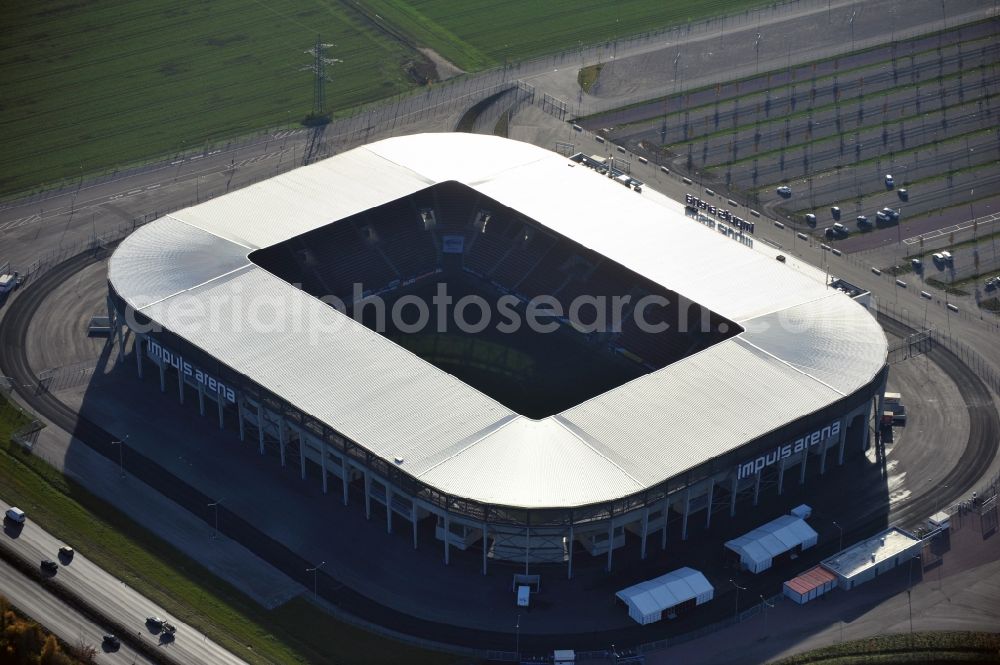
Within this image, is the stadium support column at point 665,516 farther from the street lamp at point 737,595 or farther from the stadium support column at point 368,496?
the stadium support column at point 368,496

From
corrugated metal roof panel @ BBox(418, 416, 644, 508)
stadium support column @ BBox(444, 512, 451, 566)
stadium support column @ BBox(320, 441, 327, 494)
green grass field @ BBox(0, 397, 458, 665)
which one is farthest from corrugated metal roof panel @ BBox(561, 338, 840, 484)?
green grass field @ BBox(0, 397, 458, 665)

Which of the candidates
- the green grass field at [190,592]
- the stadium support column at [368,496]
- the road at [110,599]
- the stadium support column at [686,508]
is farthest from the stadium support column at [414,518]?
the stadium support column at [686,508]

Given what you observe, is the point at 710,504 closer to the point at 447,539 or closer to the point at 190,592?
the point at 447,539

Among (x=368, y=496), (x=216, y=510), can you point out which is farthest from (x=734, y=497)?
(x=216, y=510)

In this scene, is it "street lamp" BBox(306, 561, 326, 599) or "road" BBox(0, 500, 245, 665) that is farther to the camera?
"street lamp" BBox(306, 561, 326, 599)

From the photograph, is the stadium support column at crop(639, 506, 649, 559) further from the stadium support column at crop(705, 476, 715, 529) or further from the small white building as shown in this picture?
the small white building
